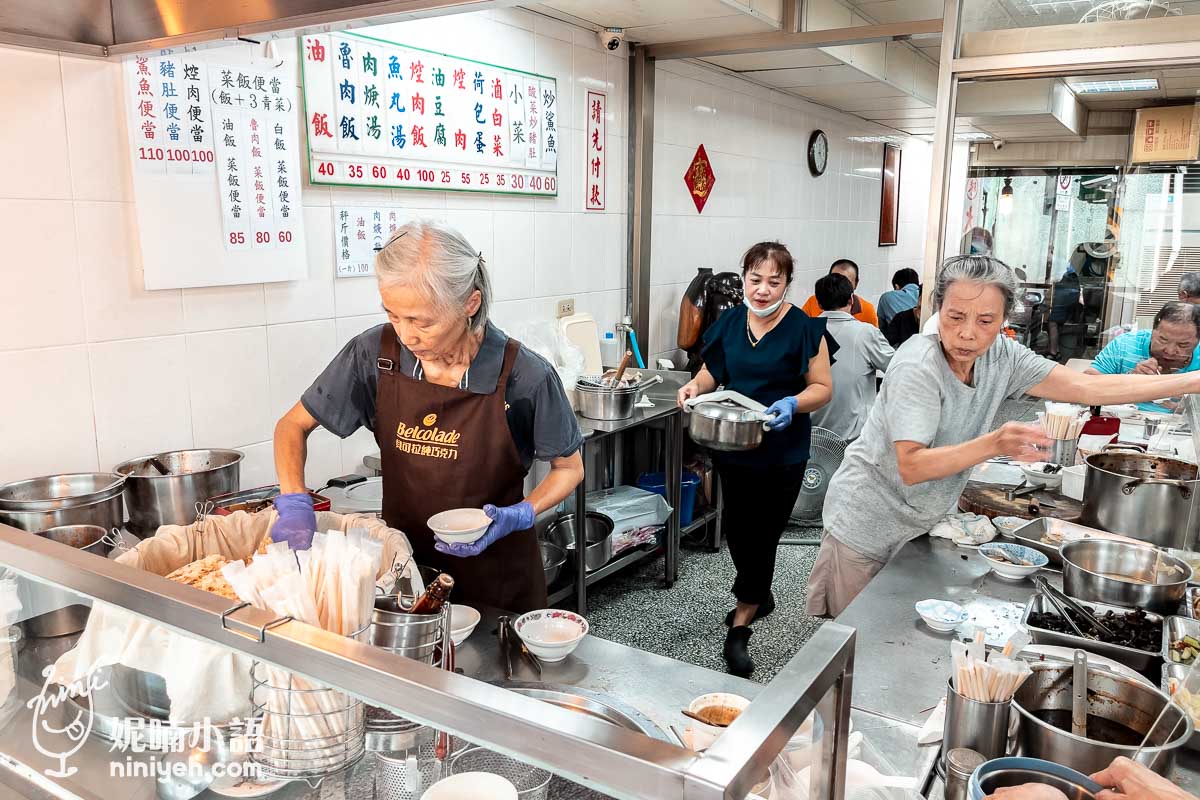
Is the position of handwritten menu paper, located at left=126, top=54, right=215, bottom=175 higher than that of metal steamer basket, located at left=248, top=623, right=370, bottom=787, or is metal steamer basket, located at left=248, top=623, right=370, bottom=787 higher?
handwritten menu paper, located at left=126, top=54, right=215, bottom=175

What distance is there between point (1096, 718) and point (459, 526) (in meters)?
1.28

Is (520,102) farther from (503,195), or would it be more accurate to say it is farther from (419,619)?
(419,619)

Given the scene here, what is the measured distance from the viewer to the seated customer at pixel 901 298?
6.80 metres

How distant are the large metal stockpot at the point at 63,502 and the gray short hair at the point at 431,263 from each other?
99 centimetres

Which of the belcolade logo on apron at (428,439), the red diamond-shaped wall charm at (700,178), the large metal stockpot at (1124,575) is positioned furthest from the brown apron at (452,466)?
the red diamond-shaped wall charm at (700,178)

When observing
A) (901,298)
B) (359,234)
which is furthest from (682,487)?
(901,298)

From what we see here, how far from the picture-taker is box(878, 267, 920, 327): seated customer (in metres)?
6.80

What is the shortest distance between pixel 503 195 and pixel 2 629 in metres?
2.97

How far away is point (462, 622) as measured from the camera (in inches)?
68.1

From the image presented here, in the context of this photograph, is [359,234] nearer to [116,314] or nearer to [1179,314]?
[116,314]

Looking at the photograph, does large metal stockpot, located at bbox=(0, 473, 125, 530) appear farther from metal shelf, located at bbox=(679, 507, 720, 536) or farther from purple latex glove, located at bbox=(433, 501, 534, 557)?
metal shelf, located at bbox=(679, 507, 720, 536)

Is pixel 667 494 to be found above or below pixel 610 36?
below

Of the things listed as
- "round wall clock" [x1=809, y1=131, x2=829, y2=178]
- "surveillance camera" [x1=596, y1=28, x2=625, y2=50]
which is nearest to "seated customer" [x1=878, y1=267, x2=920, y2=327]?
"round wall clock" [x1=809, y1=131, x2=829, y2=178]

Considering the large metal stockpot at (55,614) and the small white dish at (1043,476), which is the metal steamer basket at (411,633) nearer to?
the large metal stockpot at (55,614)
